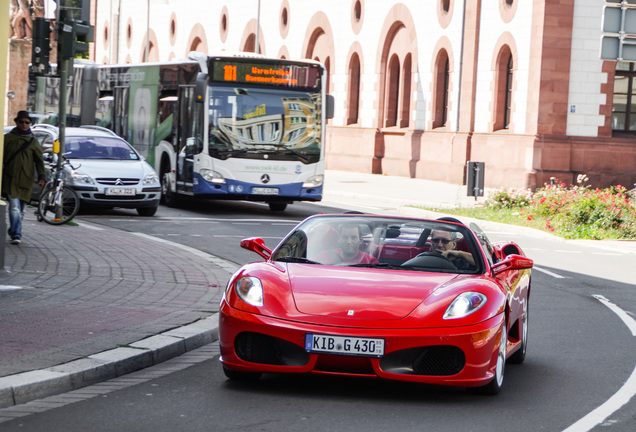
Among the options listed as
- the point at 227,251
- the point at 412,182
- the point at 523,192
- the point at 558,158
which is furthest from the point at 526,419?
the point at 412,182

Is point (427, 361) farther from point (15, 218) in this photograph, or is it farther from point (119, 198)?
point (119, 198)

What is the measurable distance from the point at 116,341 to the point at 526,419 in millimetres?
2950

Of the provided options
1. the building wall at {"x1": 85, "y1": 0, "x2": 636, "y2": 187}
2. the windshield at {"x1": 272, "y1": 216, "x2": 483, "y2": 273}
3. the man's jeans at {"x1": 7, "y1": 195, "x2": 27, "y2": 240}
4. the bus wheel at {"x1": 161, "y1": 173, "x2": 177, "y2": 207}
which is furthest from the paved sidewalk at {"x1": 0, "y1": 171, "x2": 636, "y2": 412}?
the building wall at {"x1": 85, "y1": 0, "x2": 636, "y2": 187}

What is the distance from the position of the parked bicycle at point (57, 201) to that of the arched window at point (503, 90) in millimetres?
18949

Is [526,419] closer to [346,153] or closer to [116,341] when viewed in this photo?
[116,341]

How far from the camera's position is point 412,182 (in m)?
36.0

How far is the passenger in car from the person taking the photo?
24.7 ft

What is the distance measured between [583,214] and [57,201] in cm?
979

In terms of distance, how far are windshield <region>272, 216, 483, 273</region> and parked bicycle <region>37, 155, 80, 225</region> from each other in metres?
10.2

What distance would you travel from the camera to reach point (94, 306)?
925 centimetres

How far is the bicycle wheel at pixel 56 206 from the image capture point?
17453 mm

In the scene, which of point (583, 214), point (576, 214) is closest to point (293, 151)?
point (576, 214)

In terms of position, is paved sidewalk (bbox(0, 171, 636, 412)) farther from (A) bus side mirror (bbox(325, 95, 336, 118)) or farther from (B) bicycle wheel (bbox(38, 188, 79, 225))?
(A) bus side mirror (bbox(325, 95, 336, 118))

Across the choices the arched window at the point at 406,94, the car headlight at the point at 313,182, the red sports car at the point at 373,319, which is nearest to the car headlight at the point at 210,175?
the car headlight at the point at 313,182
